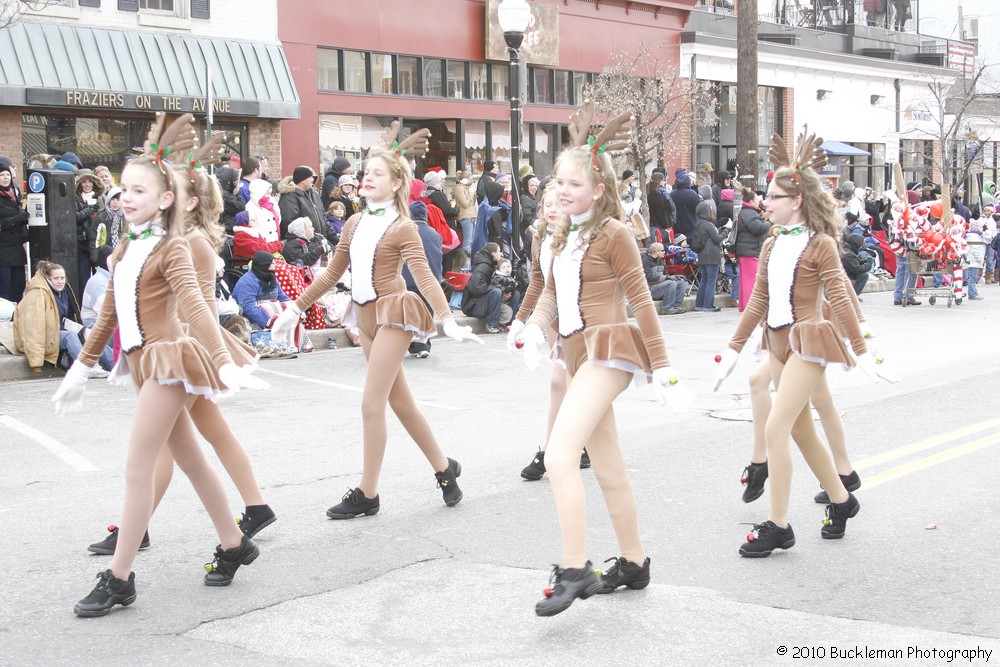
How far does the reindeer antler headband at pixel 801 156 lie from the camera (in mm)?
6023

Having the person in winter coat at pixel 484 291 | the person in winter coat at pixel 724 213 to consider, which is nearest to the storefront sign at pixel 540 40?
the person in winter coat at pixel 724 213

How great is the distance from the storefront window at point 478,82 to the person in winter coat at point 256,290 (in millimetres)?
13354

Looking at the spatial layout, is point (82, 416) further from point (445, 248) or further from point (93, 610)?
point (445, 248)

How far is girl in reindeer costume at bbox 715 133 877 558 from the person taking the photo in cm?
574

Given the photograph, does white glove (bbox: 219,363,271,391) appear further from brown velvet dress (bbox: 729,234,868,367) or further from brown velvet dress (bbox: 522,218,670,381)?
brown velvet dress (bbox: 729,234,868,367)

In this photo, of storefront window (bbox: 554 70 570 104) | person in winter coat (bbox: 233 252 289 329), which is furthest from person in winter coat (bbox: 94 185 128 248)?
storefront window (bbox: 554 70 570 104)

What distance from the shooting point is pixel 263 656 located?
4500 millimetres

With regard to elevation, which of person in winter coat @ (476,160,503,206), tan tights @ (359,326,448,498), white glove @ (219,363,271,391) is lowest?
tan tights @ (359,326,448,498)

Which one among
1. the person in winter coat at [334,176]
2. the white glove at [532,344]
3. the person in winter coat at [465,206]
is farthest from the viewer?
the person in winter coat at [465,206]

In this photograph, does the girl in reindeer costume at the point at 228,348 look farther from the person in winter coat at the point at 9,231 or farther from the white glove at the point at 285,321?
the person in winter coat at the point at 9,231

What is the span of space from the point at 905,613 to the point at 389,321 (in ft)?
9.50

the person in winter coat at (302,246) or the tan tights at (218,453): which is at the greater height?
the person in winter coat at (302,246)

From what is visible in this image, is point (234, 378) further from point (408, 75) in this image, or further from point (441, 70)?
point (441, 70)

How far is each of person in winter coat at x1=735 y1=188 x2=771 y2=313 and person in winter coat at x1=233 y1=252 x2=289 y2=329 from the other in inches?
275
